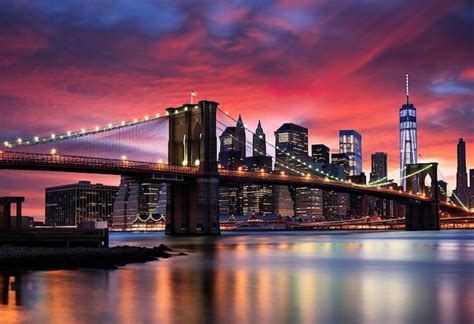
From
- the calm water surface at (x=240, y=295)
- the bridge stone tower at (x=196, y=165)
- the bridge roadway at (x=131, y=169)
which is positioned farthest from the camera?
the bridge stone tower at (x=196, y=165)

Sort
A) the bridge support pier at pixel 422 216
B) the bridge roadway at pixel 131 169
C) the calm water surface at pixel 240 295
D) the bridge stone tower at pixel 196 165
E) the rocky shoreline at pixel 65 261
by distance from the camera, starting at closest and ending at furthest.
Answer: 1. the calm water surface at pixel 240 295
2. the rocky shoreline at pixel 65 261
3. the bridge roadway at pixel 131 169
4. the bridge stone tower at pixel 196 165
5. the bridge support pier at pixel 422 216

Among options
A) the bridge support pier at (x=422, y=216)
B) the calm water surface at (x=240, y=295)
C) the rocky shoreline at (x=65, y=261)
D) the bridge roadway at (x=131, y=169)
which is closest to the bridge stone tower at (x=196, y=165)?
the bridge roadway at (x=131, y=169)

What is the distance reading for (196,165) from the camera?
93.6m

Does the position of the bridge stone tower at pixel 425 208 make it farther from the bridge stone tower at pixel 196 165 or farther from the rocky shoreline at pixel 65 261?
the rocky shoreline at pixel 65 261

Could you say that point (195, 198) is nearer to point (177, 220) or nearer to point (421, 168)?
point (177, 220)

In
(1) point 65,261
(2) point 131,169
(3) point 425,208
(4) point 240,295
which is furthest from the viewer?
(3) point 425,208

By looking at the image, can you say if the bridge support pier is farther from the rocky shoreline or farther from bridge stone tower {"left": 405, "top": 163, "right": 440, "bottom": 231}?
the rocky shoreline

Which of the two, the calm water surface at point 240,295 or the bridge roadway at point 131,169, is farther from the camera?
the bridge roadway at point 131,169

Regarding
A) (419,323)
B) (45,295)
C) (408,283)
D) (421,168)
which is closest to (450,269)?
(408,283)

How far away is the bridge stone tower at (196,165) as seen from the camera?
89312 mm

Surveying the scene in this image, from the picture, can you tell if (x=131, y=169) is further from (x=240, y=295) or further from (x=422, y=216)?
(x=422, y=216)

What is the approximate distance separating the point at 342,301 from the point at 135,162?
65729mm

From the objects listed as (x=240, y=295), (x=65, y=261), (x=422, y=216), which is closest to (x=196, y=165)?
(x=65, y=261)

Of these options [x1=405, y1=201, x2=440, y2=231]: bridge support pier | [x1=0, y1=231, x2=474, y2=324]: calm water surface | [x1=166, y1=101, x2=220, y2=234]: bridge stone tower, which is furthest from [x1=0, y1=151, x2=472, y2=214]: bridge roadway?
[x1=0, y1=231, x2=474, y2=324]: calm water surface
